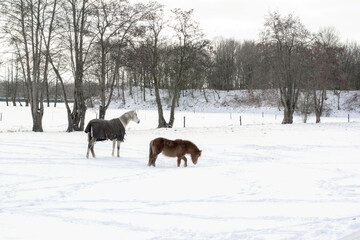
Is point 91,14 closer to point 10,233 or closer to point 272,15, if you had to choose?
point 272,15

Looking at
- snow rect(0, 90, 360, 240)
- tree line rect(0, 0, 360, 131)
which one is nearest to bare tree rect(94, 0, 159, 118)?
tree line rect(0, 0, 360, 131)

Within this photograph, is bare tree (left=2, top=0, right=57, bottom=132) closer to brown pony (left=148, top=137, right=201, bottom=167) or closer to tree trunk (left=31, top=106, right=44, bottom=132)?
tree trunk (left=31, top=106, right=44, bottom=132)

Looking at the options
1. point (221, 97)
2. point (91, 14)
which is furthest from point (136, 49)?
point (221, 97)

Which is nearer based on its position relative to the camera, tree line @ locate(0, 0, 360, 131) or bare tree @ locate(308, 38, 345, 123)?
tree line @ locate(0, 0, 360, 131)

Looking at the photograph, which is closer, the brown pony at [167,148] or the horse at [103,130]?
the brown pony at [167,148]

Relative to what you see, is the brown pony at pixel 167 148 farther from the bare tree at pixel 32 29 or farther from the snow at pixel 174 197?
the bare tree at pixel 32 29

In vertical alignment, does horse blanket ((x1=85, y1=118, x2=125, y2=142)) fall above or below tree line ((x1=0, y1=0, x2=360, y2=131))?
below

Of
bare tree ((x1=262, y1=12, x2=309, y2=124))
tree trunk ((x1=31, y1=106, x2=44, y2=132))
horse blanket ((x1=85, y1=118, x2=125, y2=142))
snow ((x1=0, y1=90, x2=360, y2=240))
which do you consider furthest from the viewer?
bare tree ((x1=262, y1=12, x2=309, y2=124))

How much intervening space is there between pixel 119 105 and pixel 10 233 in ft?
214

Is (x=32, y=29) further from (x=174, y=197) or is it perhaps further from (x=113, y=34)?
(x=174, y=197)

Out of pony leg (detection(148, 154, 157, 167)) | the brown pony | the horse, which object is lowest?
pony leg (detection(148, 154, 157, 167))

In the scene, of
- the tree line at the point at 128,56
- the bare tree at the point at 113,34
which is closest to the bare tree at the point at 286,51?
the tree line at the point at 128,56

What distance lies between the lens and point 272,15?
3073 centimetres

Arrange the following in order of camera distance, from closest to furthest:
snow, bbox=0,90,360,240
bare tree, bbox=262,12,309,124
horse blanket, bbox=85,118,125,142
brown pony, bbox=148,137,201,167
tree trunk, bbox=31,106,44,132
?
snow, bbox=0,90,360,240
brown pony, bbox=148,137,201,167
horse blanket, bbox=85,118,125,142
tree trunk, bbox=31,106,44,132
bare tree, bbox=262,12,309,124
